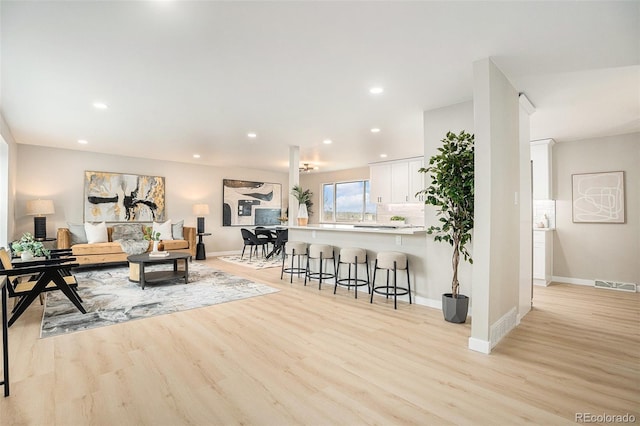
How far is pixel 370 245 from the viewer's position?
501 centimetres

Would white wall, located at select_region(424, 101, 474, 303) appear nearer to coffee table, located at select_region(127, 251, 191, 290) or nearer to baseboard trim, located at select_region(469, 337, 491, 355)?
baseboard trim, located at select_region(469, 337, 491, 355)

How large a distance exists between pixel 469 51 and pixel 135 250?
695cm

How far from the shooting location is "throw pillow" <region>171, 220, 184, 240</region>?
26.0 ft

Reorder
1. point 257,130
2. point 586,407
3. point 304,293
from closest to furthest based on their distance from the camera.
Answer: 1. point 586,407
2. point 304,293
3. point 257,130

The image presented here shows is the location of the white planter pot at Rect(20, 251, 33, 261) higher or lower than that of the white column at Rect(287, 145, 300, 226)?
lower

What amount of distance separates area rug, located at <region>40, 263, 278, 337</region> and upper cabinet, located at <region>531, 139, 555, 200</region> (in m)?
5.14

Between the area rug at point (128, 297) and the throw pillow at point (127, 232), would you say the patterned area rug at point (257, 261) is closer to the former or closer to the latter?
the area rug at point (128, 297)

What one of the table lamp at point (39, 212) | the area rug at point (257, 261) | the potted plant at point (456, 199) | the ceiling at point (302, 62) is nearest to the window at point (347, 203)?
the area rug at point (257, 261)

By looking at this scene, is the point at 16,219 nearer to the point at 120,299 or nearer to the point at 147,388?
the point at 120,299

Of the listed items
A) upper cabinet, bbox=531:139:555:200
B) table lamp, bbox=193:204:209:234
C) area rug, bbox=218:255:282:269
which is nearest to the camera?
upper cabinet, bbox=531:139:555:200

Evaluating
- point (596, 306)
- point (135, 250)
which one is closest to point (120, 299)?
point (135, 250)

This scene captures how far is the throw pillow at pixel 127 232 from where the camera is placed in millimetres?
7131

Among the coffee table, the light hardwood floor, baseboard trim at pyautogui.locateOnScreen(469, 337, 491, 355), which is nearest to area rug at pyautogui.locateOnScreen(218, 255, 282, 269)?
the coffee table

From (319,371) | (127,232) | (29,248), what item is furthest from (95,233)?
(319,371)
